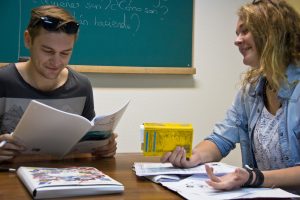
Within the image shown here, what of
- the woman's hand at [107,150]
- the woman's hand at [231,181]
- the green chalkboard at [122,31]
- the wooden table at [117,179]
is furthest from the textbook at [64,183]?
the green chalkboard at [122,31]

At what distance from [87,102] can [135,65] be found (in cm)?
92

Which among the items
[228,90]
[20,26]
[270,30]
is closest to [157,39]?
[228,90]

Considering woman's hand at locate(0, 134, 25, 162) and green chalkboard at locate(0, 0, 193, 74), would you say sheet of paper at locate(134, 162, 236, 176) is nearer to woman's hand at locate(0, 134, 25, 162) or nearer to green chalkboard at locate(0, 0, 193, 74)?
woman's hand at locate(0, 134, 25, 162)

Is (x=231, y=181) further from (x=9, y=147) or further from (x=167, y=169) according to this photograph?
(x=9, y=147)

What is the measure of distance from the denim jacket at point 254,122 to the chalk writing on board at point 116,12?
1221 mm

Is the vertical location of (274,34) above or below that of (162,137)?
above

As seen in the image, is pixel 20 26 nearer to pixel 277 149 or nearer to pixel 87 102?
pixel 87 102

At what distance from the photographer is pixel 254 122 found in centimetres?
153

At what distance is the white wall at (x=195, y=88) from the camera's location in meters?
2.66

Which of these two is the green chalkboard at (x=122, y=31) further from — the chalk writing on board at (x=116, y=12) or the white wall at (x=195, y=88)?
the white wall at (x=195, y=88)

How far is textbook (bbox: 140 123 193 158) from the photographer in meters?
1.20

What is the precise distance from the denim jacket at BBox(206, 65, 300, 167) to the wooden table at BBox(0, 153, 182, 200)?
0.32 meters

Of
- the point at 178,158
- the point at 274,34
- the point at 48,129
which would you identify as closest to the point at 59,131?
the point at 48,129

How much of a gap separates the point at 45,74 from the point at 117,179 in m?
0.65
